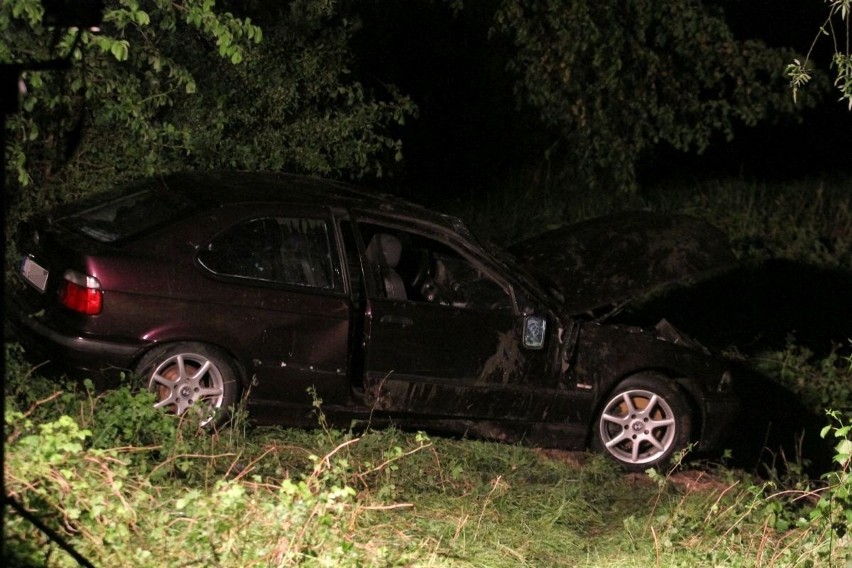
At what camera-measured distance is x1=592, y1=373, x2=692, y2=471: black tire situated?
7910 millimetres

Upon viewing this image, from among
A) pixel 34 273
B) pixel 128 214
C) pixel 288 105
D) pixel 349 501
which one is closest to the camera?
pixel 349 501

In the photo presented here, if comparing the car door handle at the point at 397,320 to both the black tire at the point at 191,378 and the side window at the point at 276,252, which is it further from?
the black tire at the point at 191,378

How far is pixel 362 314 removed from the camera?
7188 millimetres

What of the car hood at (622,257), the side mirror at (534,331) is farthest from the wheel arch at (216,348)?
the car hood at (622,257)

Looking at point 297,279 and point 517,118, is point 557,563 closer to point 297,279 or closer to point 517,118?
point 297,279

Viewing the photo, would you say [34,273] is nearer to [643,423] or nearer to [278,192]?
[278,192]

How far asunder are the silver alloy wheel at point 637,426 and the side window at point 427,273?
3.48 feet

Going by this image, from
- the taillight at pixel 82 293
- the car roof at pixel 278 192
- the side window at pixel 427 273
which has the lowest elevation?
the taillight at pixel 82 293

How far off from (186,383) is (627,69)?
6256 mm

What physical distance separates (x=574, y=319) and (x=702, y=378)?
3.47 feet

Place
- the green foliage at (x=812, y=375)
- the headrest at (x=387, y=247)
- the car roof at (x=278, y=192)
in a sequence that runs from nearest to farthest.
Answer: the car roof at (x=278, y=192), the headrest at (x=387, y=247), the green foliage at (x=812, y=375)

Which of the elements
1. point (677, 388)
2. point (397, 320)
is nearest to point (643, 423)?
point (677, 388)

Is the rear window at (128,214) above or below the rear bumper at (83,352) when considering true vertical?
above

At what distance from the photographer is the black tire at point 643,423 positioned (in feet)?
26.0
